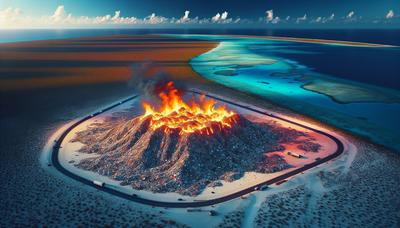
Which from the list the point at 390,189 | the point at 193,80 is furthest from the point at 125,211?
the point at 193,80

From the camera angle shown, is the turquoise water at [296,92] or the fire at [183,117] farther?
the turquoise water at [296,92]

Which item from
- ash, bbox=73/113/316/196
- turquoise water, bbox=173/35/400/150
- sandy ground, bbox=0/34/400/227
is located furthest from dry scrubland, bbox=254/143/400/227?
turquoise water, bbox=173/35/400/150

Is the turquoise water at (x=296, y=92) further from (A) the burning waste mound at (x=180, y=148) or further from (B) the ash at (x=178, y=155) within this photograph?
(B) the ash at (x=178, y=155)

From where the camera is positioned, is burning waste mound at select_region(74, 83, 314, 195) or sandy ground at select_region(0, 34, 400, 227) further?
burning waste mound at select_region(74, 83, 314, 195)

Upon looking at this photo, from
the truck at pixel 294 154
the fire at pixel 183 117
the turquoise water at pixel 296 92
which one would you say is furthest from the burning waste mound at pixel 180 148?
the turquoise water at pixel 296 92

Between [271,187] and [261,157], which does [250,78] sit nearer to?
[261,157]

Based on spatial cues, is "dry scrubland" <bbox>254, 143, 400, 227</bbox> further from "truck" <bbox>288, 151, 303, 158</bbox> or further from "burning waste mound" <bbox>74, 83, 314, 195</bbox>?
"burning waste mound" <bbox>74, 83, 314, 195</bbox>

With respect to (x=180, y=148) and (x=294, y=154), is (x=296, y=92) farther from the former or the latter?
(x=180, y=148)

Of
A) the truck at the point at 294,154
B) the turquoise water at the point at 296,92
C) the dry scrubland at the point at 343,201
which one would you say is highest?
the turquoise water at the point at 296,92

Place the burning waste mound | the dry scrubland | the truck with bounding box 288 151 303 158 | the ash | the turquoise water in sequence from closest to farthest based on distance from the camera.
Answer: the dry scrubland
the ash
the burning waste mound
the truck with bounding box 288 151 303 158
the turquoise water
